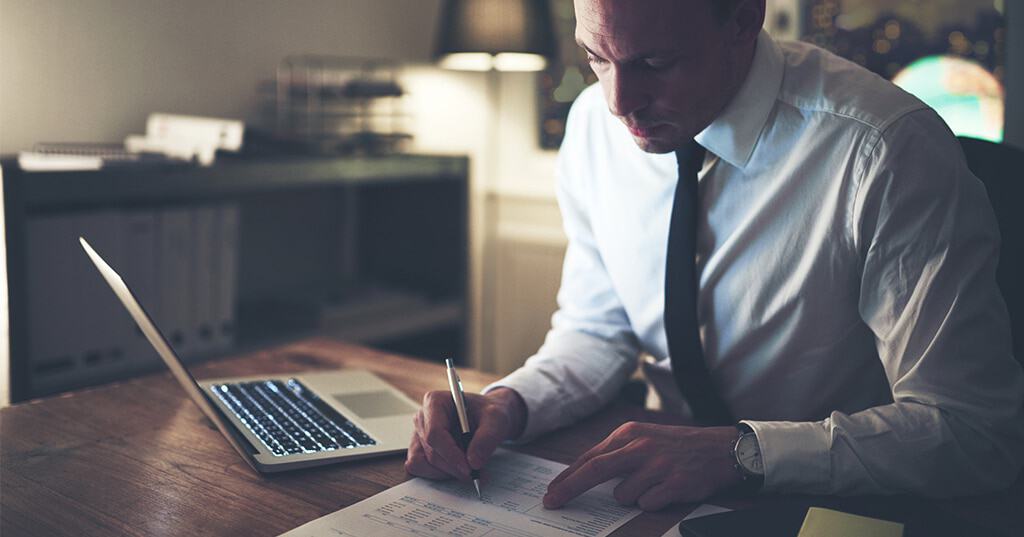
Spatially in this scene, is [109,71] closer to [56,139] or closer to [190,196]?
[56,139]

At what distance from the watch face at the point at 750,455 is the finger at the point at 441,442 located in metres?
0.28

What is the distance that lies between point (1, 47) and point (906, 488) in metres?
1.95

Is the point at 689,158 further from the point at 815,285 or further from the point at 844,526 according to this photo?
the point at 844,526

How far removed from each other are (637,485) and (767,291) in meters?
0.42

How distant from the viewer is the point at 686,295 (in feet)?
3.75

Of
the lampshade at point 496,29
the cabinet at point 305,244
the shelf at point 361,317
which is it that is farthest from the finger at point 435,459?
the lampshade at point 496,29

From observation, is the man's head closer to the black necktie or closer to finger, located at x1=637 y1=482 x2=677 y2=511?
the black necktie

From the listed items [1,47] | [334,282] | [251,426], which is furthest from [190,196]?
[251,426]

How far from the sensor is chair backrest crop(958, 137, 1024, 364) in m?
1.10

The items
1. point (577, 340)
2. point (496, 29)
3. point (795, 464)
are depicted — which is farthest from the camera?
point (496, 29)

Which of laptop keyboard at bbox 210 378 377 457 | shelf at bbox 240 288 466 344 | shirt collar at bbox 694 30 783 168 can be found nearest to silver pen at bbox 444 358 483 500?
laptop keyboard at bbox 210 378 377 457

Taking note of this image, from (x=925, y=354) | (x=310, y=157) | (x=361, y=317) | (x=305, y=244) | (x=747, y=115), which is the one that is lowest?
(x=361, y=317)

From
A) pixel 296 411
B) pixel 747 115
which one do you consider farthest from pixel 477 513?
pixel 747 115

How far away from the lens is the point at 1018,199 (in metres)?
1.11
